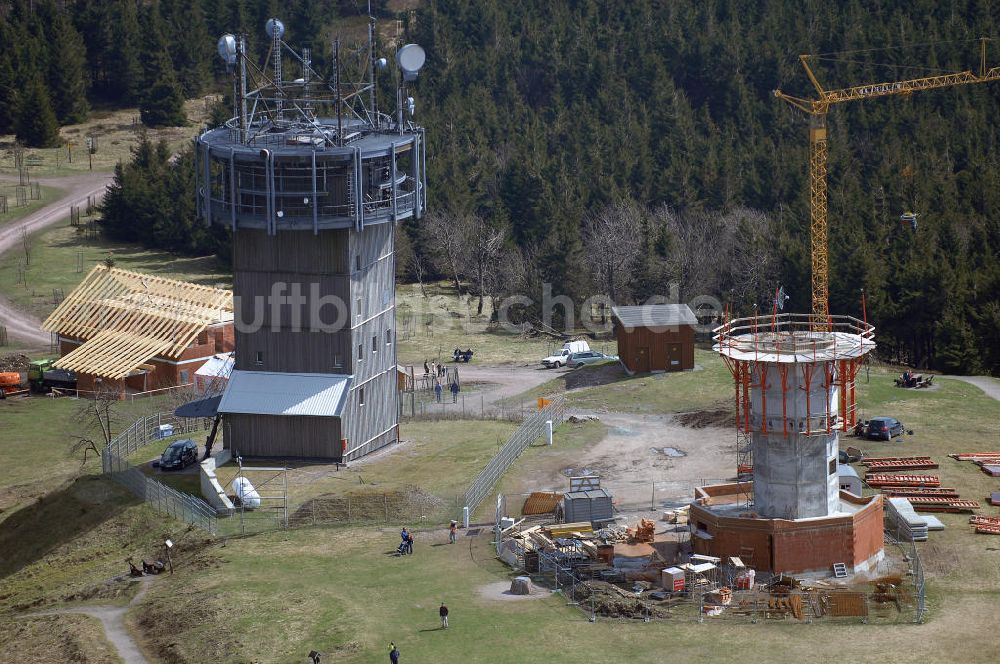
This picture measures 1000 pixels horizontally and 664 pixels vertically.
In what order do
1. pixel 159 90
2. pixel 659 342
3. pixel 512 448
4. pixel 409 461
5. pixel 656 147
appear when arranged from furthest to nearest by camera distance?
pixel 159 90, pixel 656 147, pixel 659 342, pixel 409 461, pixel 512 448

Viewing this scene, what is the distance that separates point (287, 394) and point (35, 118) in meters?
97.0

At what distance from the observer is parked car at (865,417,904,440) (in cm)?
8368

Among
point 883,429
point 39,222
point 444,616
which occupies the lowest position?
point 444,616

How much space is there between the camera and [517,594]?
209 ft

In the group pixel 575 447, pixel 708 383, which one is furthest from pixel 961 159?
pixel 575 447

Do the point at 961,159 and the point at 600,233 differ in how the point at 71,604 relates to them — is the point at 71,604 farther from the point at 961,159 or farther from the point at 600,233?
the point at 961,159

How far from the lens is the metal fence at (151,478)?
247 ft

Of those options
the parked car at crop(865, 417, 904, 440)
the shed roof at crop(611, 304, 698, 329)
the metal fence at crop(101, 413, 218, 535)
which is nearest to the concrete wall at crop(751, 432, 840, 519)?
the parked car at crop(865, 417, 904, 440)

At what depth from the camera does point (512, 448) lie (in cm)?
8306

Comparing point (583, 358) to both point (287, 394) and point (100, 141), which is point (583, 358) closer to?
point (287, 394)

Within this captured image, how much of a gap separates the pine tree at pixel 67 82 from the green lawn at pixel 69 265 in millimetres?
30592

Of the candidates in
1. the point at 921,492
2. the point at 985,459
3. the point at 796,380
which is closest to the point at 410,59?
the point at 796,380

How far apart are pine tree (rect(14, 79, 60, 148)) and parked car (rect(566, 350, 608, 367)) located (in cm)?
8102

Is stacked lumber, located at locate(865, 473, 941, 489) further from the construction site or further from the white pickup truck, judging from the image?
the white pickup truck
